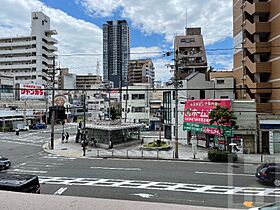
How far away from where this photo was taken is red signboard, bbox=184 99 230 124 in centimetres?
2904

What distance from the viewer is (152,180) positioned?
17312 mm

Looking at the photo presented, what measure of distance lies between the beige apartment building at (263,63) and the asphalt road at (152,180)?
23.1ft

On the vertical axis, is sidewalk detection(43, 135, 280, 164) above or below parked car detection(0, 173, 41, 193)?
below

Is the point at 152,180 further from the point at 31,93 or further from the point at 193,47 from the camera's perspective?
the point at 193,47

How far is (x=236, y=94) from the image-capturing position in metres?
42.1

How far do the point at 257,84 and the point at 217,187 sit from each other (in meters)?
21.5

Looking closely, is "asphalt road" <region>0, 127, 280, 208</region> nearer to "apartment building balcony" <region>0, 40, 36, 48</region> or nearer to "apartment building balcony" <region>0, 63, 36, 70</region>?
"apartment building balcony" <region>0, 63, 36, 70</region>

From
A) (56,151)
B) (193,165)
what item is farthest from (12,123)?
(193,165)

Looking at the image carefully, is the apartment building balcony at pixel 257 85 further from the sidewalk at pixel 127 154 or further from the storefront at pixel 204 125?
the sidewalk at pixel 127 154

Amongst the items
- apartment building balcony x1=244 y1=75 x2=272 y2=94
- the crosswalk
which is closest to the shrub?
apartment building balcony x1=244 y1=75 x2=272 y2=94

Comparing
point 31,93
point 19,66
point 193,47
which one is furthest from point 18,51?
point 193,47

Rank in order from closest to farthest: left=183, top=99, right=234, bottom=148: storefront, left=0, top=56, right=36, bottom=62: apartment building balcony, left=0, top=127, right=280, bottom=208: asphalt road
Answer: left=0, top=127, right=280, bottom=208: asphalt road
left=183, top=99, right=234, bottom=148: storefront
left=0, top=56, right=36, bottom=62: apartment building balcony

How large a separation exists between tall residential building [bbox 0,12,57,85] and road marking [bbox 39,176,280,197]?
70806mm

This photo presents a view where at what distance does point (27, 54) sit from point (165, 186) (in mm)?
78954
